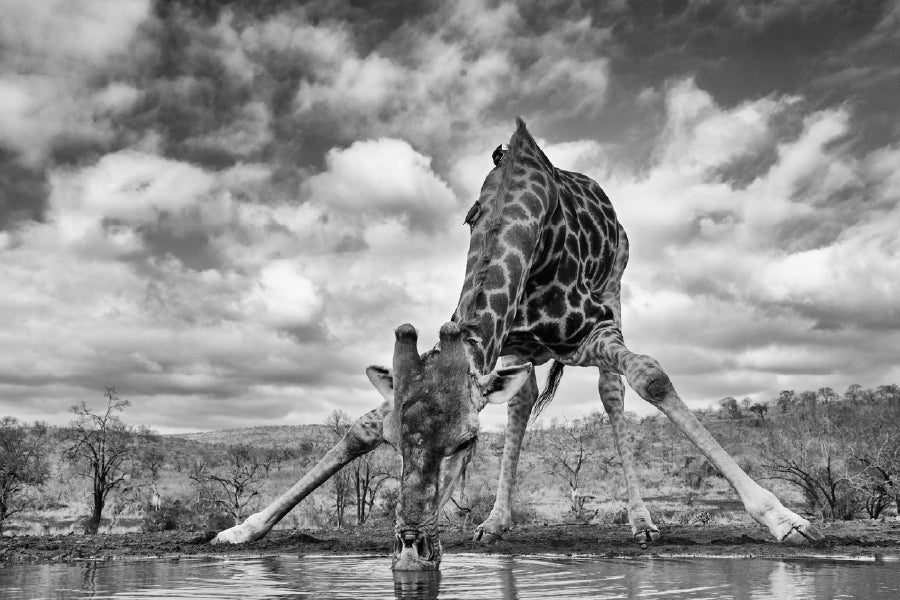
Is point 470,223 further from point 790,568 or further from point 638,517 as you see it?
point 790,568

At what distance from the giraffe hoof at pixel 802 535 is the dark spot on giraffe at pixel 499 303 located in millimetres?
2887

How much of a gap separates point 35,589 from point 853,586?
4.63 metres

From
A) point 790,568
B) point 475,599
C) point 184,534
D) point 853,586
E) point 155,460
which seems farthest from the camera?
point 155,460

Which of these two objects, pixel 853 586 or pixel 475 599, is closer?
pixel 475 599

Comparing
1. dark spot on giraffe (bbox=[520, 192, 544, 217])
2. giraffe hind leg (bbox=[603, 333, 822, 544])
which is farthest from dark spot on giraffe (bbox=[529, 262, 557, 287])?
giraffe hind leg (bbox=[603, 333, 822, 544])

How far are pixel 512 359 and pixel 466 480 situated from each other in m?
26.2

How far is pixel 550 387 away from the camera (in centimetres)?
1087

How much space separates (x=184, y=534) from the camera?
10.2m

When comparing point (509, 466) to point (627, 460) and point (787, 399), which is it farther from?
point (787, 399)

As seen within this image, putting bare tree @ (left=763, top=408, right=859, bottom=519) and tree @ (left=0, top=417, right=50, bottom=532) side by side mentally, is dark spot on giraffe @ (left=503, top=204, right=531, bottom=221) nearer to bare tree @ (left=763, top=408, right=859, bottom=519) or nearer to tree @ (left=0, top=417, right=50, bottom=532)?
bare tree @ (left=763, top=408, right=859, bottom=519)

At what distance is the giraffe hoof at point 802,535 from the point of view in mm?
6332

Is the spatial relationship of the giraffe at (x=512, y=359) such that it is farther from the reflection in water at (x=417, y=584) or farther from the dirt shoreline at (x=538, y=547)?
the dirt shoreline at (x=538, y=547)

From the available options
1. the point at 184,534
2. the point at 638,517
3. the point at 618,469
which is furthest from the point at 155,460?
the point at 638,517

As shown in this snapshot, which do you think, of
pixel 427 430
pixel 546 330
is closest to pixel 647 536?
pixel 546 330
